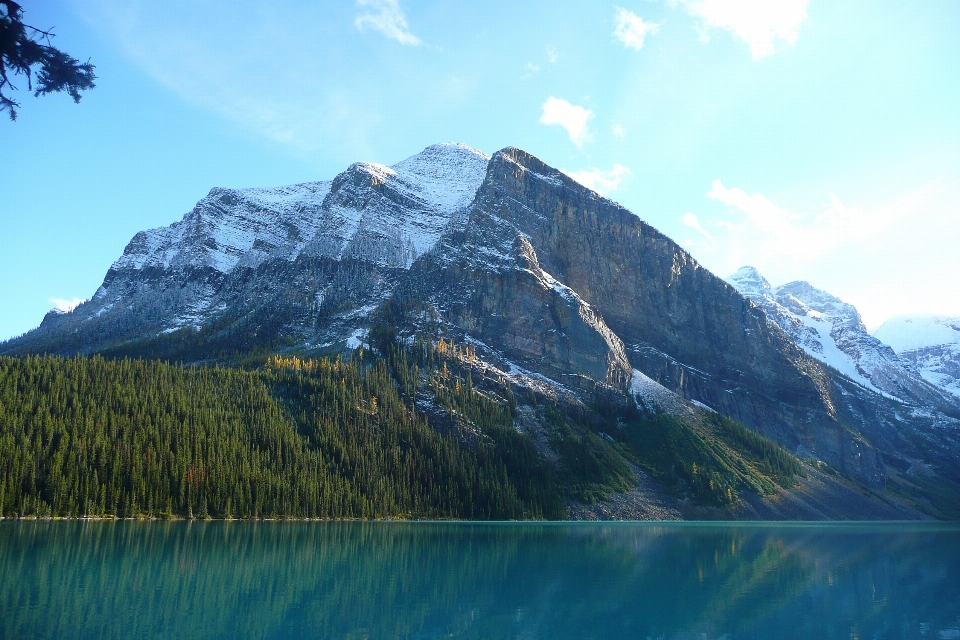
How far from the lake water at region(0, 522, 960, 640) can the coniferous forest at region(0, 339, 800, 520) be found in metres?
21.6

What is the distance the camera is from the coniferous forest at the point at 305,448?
103188mm

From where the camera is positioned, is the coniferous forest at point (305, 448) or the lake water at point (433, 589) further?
the coniferous forest at point (305, 448)

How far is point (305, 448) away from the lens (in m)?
138

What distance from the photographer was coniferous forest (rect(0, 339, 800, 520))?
103 metres

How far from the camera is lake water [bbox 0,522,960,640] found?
3619 cm

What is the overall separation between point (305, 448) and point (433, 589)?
93919 mm

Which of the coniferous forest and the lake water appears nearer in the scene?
the lake water

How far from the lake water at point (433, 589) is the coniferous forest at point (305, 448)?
2157 centimetres

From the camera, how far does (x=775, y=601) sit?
49.5m

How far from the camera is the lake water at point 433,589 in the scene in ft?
119

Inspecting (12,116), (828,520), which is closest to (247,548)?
(12,116)

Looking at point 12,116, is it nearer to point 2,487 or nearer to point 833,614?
point 833,614

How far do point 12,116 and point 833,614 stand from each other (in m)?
50.7

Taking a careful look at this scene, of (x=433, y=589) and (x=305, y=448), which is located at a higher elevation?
(x=305, y=448)
